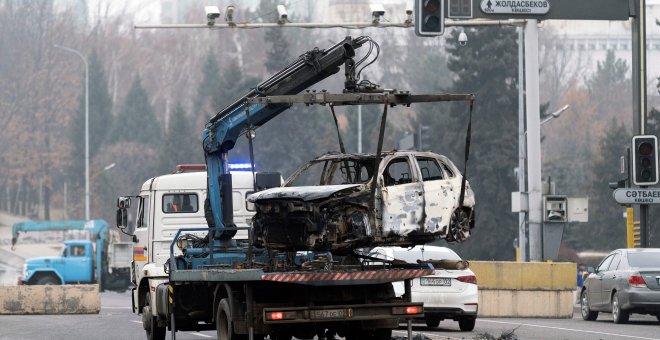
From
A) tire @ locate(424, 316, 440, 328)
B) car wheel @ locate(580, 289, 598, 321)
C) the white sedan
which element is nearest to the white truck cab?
the white sedan

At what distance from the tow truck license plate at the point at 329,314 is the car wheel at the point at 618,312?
451 inches

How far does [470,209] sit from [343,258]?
155 centimetres

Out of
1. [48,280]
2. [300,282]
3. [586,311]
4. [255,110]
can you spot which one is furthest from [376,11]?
[48,280]

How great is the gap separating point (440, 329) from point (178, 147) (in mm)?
77890

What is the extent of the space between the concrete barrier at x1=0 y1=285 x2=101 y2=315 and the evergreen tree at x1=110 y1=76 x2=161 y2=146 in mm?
80724

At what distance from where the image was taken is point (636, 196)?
2791cm

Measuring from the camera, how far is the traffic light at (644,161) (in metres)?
27.6

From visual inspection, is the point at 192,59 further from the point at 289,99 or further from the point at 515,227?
the point at 289,99

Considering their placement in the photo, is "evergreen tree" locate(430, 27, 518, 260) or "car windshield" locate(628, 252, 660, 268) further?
"evergreen tree" locate(430, 27, 518, 260)

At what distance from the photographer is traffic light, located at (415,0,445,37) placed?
24.5 metres

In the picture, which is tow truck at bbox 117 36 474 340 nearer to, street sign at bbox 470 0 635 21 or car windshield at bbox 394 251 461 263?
car windshield at bbox 394 251 461 263

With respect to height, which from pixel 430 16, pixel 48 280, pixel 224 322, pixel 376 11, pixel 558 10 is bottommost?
pixel 48 280

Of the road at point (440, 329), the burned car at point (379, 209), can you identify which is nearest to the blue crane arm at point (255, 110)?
the road at point (440, 329)

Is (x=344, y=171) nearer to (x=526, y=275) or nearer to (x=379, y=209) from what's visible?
(x=379, y=209)
